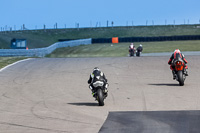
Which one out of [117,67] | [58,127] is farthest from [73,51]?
[58,127]

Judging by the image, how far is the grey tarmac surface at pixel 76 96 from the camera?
10664 millimetres

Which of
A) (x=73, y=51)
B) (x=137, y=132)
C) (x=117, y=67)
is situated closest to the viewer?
(x=137, y=132)

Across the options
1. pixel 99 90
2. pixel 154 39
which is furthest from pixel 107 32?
pixel 99 90

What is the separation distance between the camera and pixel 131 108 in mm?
12766

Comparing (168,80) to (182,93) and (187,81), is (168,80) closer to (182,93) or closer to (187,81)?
(187,81)

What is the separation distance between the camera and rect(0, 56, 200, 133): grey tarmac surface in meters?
10.7

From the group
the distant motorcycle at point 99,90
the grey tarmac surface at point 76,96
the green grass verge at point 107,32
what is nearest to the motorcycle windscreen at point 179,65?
the grey tarmac surface at point 76,96

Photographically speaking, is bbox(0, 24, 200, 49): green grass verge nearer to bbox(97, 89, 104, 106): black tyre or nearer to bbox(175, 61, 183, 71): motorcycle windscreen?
bbox(175, 61, 183, 71): motorcycle windscreen

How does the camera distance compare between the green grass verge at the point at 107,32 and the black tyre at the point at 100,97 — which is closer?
the black tyre at the point at 100,97

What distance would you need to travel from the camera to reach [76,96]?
16062 millimetres

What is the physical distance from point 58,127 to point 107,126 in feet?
3.46

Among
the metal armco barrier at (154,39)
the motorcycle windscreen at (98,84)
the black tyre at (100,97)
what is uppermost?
the motorcycle windscreen at (98,84)

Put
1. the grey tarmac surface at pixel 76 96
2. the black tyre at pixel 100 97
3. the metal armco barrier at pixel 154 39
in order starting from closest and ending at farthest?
the grey tarmac surface at pixel 76 96
the black tyre at pixel 100 97
the metal armco barrier at pixel 154 39

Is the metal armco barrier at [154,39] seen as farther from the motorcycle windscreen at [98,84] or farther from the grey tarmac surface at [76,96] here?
the motorcycle windscreen at [98,84]
